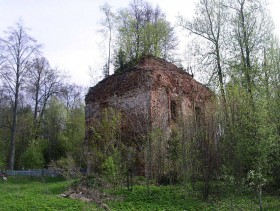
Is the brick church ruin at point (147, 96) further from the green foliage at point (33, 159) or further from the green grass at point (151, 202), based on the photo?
the green foliage at point (33, 159)

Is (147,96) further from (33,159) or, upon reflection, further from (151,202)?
(33,159)

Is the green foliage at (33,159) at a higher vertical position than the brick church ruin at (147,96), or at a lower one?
lower

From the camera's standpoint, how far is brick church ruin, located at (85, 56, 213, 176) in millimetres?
17311

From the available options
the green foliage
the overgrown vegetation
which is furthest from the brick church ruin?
the green foliage

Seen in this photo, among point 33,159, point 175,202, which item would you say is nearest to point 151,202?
point 175,202

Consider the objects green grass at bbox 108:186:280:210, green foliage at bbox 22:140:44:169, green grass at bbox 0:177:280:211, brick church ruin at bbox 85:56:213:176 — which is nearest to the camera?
green grass at bbox 0:177:280:211

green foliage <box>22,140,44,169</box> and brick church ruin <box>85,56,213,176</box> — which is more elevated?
brick church ruin <box>85,56,213,176</box>

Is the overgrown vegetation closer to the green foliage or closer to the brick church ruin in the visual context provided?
the brick church ruin

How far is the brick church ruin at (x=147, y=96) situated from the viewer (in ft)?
56.8

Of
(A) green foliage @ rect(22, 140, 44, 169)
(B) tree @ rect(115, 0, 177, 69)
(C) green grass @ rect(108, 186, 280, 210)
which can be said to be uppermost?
(B) tree @ rect(115, 0, 177, 69)

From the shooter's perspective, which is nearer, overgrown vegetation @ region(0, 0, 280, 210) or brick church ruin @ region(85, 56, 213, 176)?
overgrown vegetation @ region(0, 0, 280, 210)

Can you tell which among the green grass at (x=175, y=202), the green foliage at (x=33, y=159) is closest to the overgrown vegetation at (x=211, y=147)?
the green grass at (x=175, y=202)

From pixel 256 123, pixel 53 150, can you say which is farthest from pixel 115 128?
pixel 53 150

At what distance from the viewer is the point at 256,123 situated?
1124 cm
